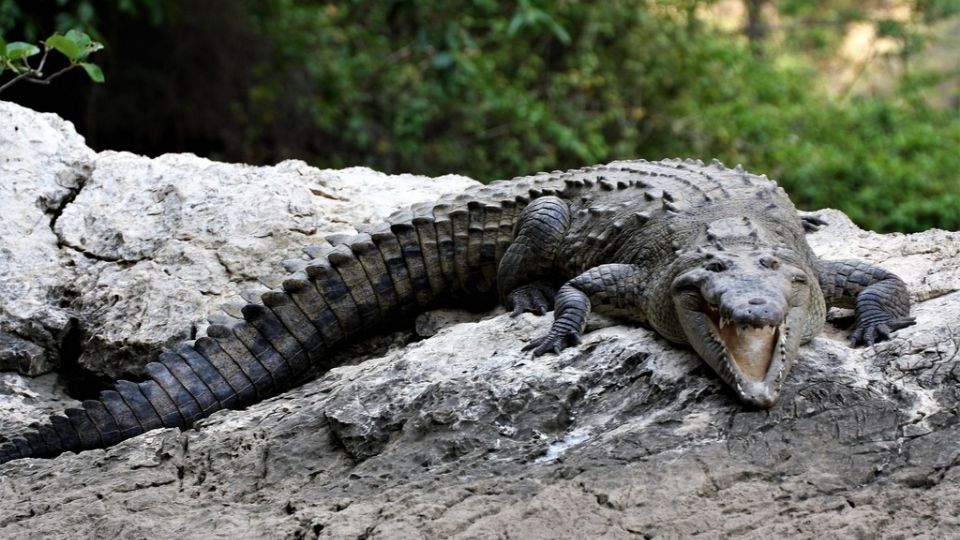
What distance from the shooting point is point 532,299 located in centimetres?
491

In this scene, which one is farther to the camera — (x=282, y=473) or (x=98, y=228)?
(x=98, y=228)

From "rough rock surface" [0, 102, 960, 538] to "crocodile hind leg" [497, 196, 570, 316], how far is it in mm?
422

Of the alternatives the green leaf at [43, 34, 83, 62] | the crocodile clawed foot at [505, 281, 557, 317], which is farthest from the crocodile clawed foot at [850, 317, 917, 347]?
the green leaf at [43, 34, 83, 62]

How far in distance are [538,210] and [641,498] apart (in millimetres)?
1840

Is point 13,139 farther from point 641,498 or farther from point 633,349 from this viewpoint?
point 641,498

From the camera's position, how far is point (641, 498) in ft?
11.4

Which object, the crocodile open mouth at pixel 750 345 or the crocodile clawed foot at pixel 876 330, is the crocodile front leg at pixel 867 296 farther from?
the crocodile open mouth at pixel 750 345

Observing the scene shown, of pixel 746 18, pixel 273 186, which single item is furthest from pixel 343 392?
pixel 746 18

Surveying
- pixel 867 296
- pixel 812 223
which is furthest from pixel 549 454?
pixel 812 223

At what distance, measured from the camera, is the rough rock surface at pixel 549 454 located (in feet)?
11.3

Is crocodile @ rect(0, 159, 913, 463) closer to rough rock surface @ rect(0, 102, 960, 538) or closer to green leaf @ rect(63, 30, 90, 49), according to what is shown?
rough rock surface @ rect(0, 102, 960, 538)

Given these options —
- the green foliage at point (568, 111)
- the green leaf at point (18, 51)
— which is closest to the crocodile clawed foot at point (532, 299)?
the green leaf at point (18, 51)

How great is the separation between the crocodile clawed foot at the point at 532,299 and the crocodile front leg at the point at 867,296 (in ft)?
3.58

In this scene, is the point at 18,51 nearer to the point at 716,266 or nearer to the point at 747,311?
the point at 716,266
